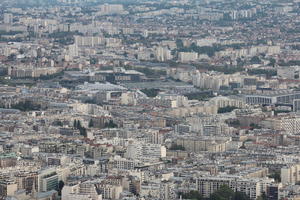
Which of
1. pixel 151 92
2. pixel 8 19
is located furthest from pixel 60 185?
pixel 8 19

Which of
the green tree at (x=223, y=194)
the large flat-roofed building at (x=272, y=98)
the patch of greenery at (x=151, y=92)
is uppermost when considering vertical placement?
the green tree at (x=223, y=194)

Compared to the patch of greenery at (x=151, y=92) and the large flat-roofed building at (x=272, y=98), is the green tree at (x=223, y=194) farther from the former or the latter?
the patch of greenery at (x=151, y=92)

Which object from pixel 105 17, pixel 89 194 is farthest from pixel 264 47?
pixel 89 194

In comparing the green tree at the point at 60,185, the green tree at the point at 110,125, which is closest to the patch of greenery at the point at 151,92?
the green tree at the point at 110,125

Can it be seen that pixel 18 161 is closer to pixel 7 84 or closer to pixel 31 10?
pixel 7 84

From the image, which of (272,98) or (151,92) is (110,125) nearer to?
(272,98)

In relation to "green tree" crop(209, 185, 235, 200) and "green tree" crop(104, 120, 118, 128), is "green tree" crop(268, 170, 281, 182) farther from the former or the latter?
"green tree" crop(104, 120, 118, 128)

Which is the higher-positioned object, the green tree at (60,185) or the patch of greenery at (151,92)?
the green tree at (60,185)
